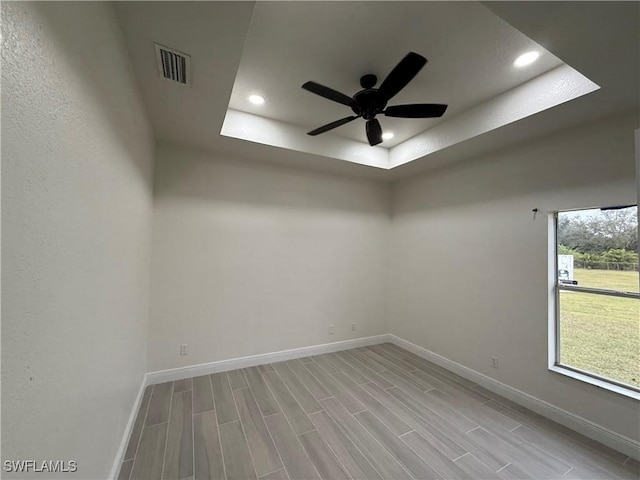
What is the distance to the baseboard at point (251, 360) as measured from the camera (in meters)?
2.77

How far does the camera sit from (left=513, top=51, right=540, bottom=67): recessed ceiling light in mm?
1853

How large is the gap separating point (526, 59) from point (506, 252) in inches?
68.4

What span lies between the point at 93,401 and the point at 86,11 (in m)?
1.68

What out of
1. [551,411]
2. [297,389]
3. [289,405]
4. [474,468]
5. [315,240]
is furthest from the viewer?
[315,240]

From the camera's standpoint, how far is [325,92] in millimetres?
1817

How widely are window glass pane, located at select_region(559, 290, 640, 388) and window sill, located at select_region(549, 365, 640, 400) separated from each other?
0.06m

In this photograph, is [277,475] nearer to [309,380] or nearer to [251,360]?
[309,380]

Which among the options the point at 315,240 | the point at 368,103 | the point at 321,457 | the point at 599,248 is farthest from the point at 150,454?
the point at 599,248

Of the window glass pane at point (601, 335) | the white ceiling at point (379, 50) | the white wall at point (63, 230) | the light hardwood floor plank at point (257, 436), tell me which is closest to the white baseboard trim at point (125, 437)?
the white wall at point (63, 230)

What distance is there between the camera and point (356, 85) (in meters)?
2.27

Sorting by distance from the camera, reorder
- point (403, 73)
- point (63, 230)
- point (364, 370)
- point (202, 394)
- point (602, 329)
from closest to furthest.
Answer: point (63, 230), point (403, 73), point (602, 329), point (202, 394), point (364, 370)

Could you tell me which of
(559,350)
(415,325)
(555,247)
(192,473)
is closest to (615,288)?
(555,247)

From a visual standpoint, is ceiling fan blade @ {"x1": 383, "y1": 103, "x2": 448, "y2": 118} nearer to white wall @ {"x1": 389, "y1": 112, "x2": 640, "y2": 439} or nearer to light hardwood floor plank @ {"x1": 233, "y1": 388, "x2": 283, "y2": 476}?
white wall @ {"x1": 389, "y1": 112, "x2": 640, "y2": 439}

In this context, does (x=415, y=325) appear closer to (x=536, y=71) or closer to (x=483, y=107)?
(x=483, y=107)
